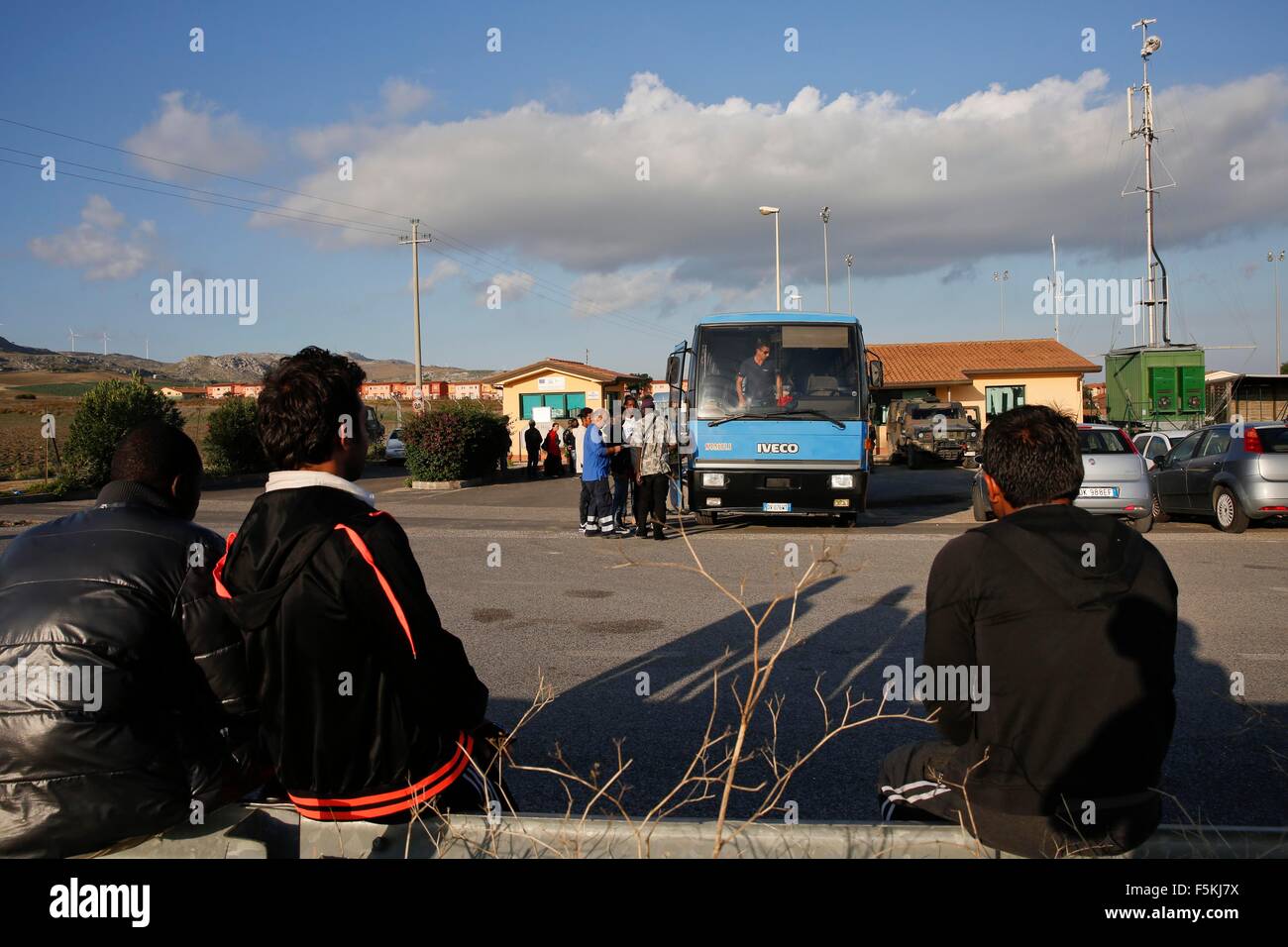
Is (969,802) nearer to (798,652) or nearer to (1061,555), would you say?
(1061,555)

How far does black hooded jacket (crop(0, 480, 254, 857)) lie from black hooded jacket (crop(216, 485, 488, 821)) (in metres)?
0.18

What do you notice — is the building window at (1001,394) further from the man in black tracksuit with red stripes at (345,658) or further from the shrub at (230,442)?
the man in black tracksuit with red stripes at (345,658)

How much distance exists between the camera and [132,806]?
2.39 m

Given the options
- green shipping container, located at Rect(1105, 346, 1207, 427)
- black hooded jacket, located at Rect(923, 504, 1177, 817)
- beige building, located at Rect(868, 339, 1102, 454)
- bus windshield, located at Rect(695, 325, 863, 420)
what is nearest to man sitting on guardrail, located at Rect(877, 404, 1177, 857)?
black hooded jacket, located at Rect(923, 504, 1177, 817)

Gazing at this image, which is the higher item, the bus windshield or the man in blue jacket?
the bus windshield

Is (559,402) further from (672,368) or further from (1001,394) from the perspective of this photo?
(672,368)

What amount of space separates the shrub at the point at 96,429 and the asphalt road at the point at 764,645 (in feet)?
35.2

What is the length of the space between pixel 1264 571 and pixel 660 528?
7442 millimetres

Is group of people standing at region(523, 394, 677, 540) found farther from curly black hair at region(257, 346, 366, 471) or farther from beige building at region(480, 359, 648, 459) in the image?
beige building at region(480, 359, 648, 459)

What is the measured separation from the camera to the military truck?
3155cm

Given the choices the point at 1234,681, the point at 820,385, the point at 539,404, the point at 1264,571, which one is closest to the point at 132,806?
the point at 1234,681

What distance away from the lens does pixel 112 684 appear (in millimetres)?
2400

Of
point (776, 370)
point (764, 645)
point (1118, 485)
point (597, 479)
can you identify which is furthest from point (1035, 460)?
point (1118, 485)

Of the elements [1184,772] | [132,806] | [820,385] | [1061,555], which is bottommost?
[1184,772]
